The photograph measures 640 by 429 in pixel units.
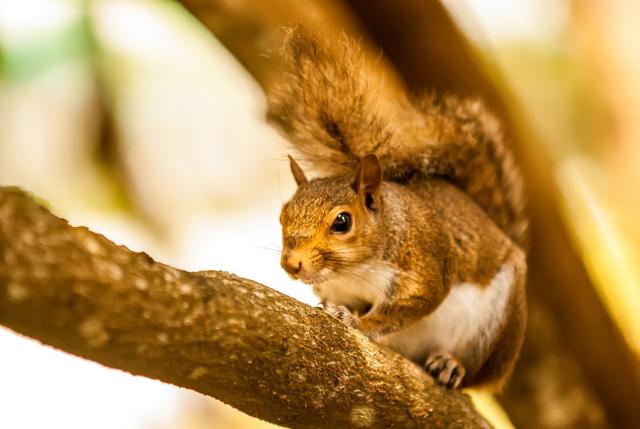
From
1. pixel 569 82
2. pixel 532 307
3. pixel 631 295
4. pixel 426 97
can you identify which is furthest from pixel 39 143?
pixel 569 82

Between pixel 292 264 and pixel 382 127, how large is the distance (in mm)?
514

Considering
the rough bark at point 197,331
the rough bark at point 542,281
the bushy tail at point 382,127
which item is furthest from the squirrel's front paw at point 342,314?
the rough bark at point 542,281

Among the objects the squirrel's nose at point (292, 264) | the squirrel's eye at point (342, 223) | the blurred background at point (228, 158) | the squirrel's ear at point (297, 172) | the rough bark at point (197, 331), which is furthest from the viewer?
the blurred background at point (228, 158)

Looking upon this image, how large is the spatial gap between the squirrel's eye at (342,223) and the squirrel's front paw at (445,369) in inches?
19.3

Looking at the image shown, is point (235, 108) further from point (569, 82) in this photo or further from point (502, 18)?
point (569, 82)

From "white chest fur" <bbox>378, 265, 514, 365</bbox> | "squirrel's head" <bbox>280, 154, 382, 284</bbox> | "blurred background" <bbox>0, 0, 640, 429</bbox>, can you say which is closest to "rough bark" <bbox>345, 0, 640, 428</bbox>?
"blurred background" <bbox>0, 0, 640, 429</bbox>

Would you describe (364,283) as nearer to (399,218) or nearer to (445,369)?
(399,218)

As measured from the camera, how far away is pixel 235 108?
4074 mm

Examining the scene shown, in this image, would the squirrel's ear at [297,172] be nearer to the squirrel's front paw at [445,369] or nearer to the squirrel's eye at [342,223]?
the squirrel's eye at [342,223]

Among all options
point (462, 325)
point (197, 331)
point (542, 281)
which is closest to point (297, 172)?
point (462, 325)

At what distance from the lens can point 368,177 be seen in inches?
76.1

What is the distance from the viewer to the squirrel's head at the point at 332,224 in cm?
182

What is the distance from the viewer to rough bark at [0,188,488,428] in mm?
1034

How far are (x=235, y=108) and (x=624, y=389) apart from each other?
226cm
